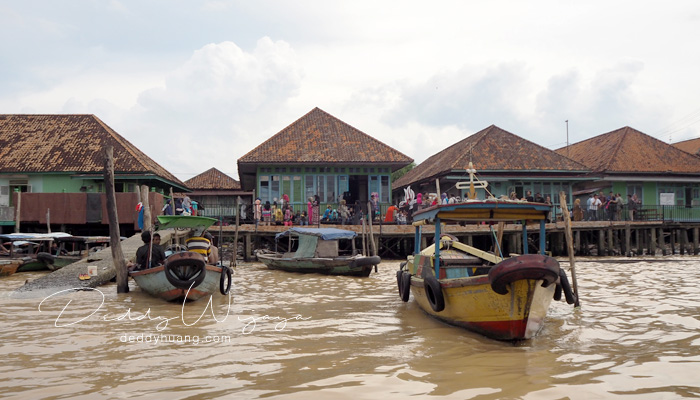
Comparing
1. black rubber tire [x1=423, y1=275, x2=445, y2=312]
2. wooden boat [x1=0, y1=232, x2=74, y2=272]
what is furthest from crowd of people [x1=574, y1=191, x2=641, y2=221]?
wooden boat [x1=0, y1=232, x2=74, y2=272]

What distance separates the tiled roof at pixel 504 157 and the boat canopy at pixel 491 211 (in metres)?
17.0

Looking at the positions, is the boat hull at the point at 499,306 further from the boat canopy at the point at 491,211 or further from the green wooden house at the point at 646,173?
the green wooden house at the point at 646,173

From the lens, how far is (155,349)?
7117mm

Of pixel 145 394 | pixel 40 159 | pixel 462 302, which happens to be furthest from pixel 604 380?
pixel 40 159

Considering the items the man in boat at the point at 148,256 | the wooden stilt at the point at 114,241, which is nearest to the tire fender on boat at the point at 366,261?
the man in boat at the point at 148,256

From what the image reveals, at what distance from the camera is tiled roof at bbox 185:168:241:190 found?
4112 centimetres

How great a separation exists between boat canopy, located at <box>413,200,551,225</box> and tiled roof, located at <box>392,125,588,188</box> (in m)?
17.0

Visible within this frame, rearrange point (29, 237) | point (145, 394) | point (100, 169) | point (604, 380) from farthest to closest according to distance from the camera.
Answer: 1. point (100, 169)
2. point (29, 237)
3. point (604, 380)
4. point (145, 394)

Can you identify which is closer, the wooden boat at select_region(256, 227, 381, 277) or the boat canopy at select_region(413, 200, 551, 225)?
the boat canopy at select_region(413, 200, 551, 225)

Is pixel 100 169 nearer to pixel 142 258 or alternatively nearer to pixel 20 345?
pixel 142 258

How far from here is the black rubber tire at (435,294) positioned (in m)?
8.64

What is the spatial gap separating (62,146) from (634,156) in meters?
29.2

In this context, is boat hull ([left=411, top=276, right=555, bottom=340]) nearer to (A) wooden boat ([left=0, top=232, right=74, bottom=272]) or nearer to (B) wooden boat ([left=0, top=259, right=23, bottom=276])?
(B) wooden boat ([left=0, top=259, right=23, bottom=276])

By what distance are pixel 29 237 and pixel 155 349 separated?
47.1ft
